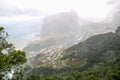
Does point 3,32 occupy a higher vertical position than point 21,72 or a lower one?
higher

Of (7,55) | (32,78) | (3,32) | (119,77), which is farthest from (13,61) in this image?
(32,78)

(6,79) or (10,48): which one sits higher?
(10,48)

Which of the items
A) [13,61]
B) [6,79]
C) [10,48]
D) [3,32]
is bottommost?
[6,79]

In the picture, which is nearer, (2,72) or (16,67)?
(2,72)

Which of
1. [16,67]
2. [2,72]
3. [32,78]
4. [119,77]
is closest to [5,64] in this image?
[2,72]

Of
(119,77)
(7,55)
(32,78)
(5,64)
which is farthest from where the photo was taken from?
(32,78)

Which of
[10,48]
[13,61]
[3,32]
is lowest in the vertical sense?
[13,61]

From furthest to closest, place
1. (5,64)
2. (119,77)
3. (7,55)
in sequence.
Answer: (119,77) → (7,55) → (5,64)

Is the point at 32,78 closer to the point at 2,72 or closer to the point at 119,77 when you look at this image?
the point at 119,77

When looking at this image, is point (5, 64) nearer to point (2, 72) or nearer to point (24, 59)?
point (2, 72)
